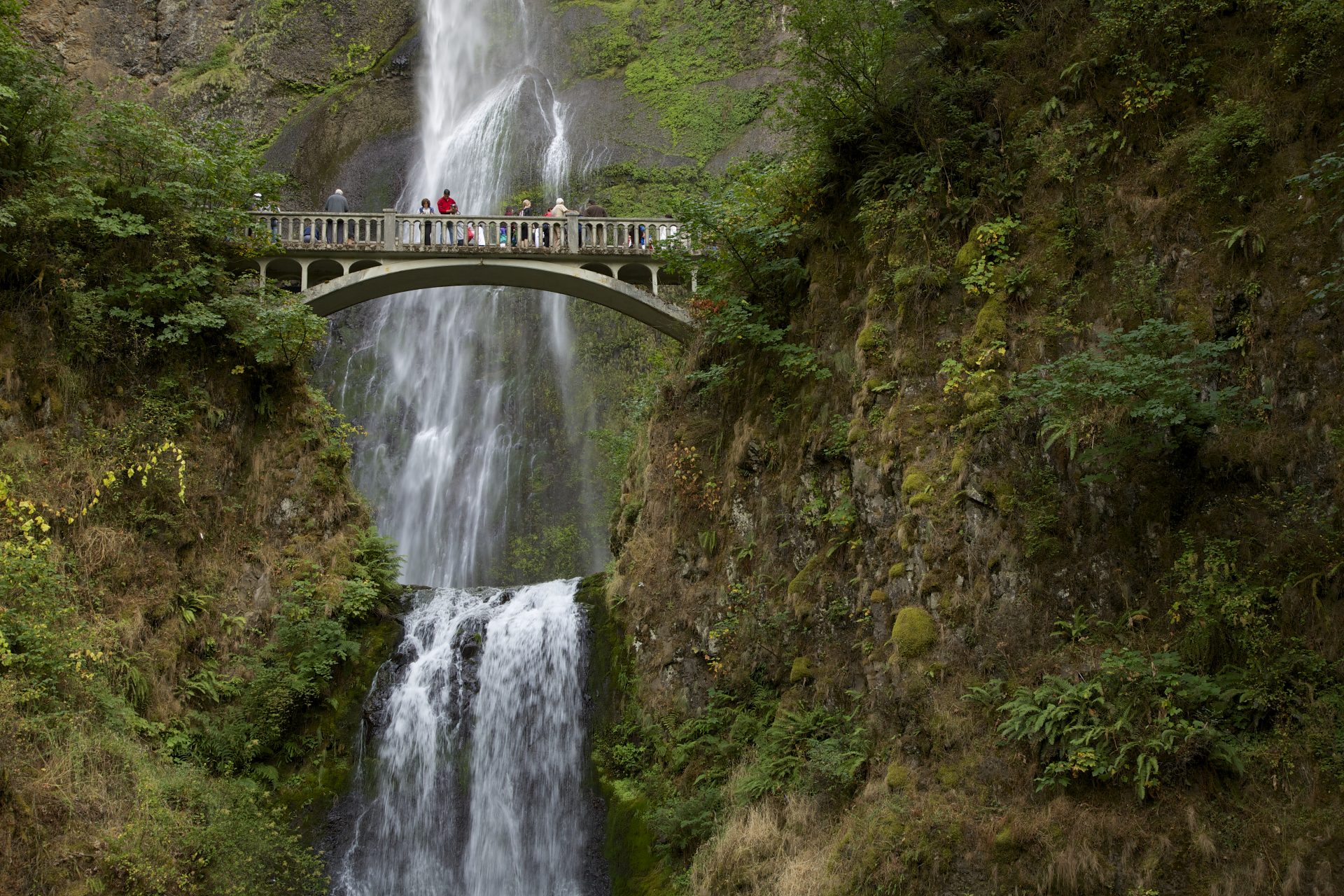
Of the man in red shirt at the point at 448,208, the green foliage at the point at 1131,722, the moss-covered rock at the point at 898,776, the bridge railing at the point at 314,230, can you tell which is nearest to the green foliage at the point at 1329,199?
the green foliage at the point at 1131,722

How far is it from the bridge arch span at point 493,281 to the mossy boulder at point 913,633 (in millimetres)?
9191

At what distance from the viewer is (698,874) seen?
10836mm

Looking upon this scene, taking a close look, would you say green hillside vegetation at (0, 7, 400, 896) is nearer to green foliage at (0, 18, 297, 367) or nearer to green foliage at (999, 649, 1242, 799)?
green foliage at (0, 18, 297, 367)

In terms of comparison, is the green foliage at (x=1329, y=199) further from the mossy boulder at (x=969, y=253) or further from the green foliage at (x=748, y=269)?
the green foliage at (x=748, y=269)

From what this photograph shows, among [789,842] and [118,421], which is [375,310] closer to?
[118,421]

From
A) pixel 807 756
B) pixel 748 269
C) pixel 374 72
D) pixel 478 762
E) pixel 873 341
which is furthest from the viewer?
pixel 374 72

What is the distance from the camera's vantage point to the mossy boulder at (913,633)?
9.93 m

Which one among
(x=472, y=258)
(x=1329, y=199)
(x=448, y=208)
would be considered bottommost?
(x=1329, y=199)

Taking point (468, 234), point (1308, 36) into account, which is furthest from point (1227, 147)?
point (468, 234)

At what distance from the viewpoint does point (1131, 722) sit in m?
7.85

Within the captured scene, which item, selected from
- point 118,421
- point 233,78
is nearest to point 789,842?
point 118,421

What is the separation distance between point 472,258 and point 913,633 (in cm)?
1205

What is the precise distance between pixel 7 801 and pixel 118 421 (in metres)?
6.68

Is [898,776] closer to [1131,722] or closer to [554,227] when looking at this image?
[1131,722]
